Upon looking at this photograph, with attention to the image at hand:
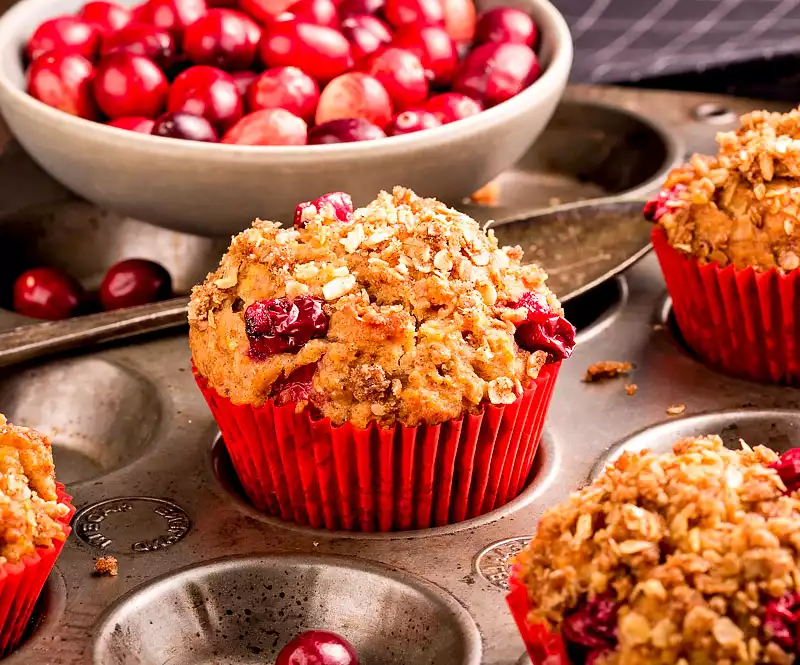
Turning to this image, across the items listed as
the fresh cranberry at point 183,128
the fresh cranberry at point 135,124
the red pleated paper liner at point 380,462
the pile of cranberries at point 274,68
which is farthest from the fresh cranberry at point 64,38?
the red pleated paper liner at point 380,462

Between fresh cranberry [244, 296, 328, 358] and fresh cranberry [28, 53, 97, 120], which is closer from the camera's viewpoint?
fresh cranberry [244, 296, 328, 358]

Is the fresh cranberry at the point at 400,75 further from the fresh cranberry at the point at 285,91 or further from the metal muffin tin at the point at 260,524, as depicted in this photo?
the metal muffin tin at the point at 260,524

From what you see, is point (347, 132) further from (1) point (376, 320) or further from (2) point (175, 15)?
(1) point (376, 320)

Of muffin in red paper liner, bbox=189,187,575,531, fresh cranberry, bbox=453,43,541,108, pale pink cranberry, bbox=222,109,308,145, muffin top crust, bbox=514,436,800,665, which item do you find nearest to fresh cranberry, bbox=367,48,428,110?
fresh cranberry, bbox=453,43,541,108

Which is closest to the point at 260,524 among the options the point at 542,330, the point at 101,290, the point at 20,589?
the point at 20,589

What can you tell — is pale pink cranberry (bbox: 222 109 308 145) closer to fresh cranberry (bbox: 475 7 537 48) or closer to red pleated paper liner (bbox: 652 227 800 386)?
fresh cranberry (bbox: 475 7 537 48)
